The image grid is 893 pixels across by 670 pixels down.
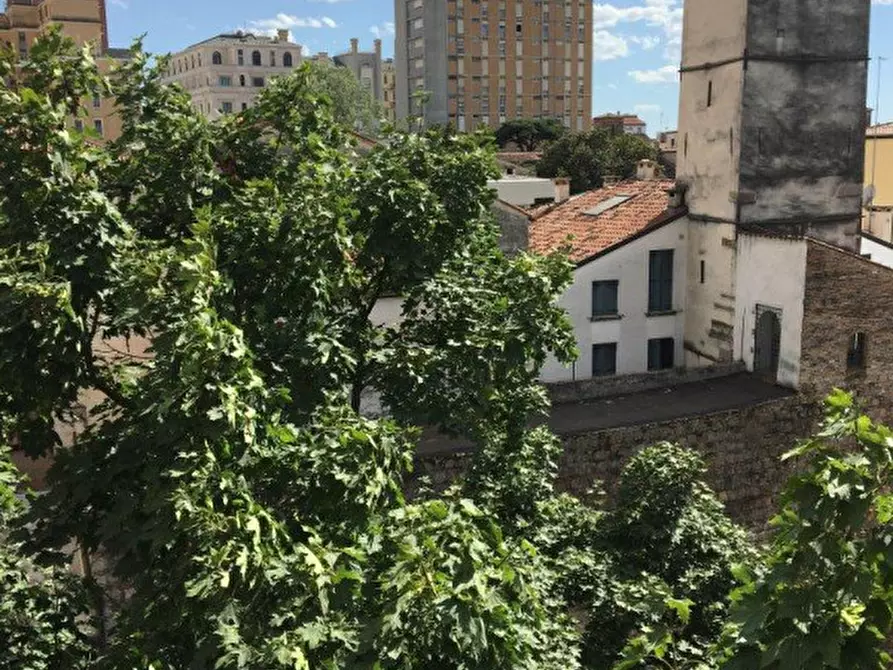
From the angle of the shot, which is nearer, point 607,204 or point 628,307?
point 628,307

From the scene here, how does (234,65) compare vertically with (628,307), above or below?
above

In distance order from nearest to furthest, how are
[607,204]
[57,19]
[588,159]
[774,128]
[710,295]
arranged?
[774,128], [710,295], [607,204], [588,159], [57,19]

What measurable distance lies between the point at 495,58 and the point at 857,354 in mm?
85638

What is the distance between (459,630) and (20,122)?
645 cm

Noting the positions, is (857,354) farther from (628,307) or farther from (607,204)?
(607,204)

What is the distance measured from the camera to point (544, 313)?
35.5 ft

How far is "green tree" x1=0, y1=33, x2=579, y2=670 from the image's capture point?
6738mm

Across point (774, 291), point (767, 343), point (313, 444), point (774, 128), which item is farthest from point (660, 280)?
point (313, 444)

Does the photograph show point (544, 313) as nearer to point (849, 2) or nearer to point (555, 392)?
point (555, 392)

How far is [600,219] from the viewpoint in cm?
3098

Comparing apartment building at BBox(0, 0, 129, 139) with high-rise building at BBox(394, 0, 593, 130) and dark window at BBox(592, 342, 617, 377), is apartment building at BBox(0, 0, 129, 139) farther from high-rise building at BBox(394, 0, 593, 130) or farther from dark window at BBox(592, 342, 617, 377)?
dark window at BBox(592, 342, 617, 377)

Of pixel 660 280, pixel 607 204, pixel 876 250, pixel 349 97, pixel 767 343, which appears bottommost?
pixel 767 343

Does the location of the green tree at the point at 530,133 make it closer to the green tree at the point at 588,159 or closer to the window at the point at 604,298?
the green tree at the point at 588,159

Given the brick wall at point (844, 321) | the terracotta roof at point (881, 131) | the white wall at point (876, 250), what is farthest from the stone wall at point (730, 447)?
the terracotta roof at point (881, 131)
